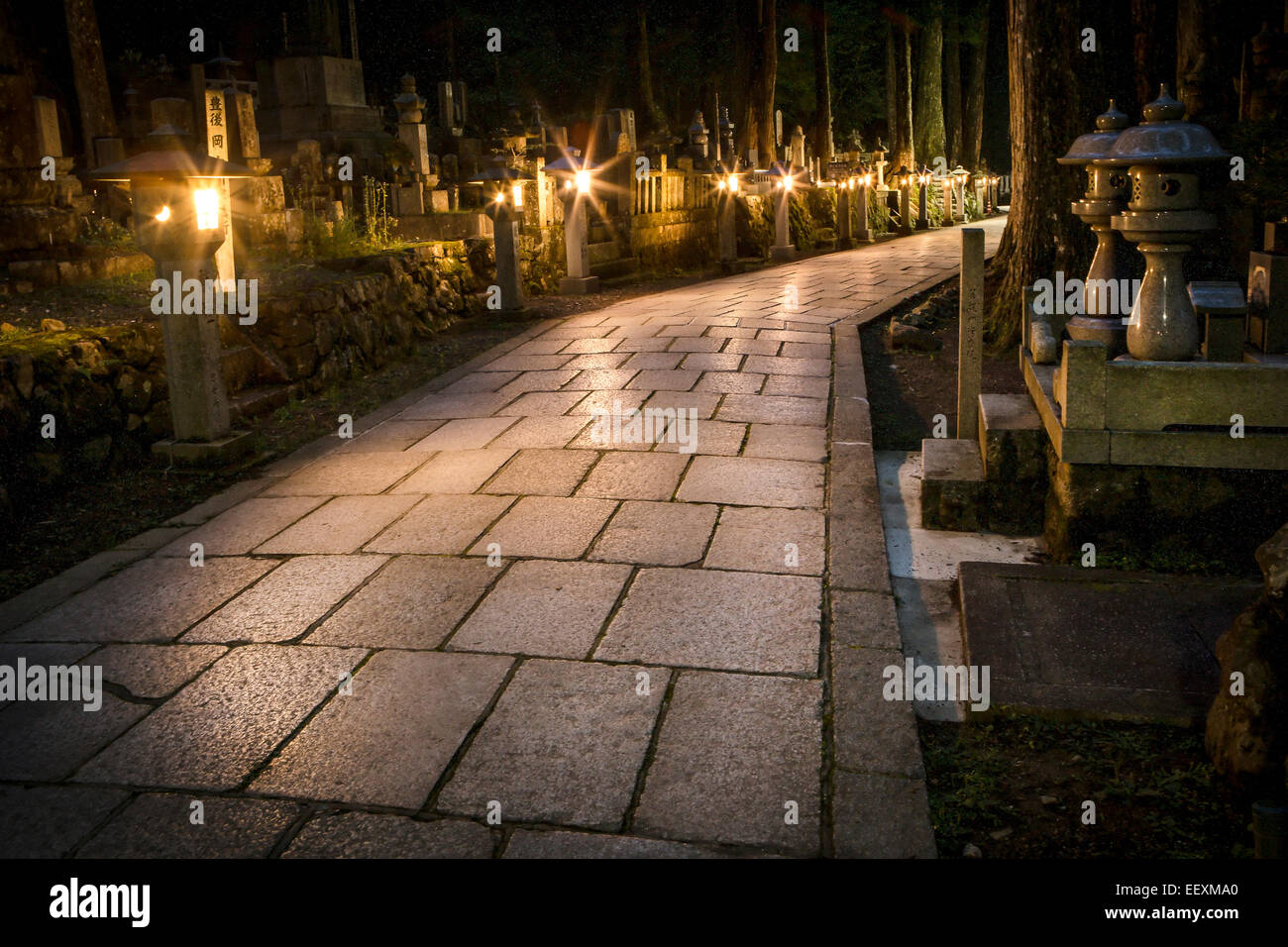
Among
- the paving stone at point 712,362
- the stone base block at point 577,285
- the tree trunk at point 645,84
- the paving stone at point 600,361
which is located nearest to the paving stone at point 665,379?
the paving stone at point 712,362

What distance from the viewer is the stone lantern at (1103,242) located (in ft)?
14.9

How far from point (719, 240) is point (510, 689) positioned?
13.1 meters

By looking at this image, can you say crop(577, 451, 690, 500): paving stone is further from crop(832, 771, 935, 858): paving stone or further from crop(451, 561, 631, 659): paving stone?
crop(832, 771, 935, 858): paving stone

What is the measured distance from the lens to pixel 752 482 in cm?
511

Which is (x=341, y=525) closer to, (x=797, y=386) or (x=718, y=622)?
(x=718, y=622)

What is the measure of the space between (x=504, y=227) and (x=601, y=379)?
370 centimetres

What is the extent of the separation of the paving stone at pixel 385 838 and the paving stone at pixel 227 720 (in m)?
0.38

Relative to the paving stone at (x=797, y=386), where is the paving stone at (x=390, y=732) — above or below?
below

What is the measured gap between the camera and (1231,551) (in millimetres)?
3895

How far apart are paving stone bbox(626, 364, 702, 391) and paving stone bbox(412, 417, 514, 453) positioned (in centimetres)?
117

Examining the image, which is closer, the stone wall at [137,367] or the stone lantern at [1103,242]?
the stone lantern at [1103,242]

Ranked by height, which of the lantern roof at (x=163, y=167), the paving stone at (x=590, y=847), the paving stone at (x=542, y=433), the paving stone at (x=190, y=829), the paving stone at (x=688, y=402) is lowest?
the paving stone at (x=590, y=847)

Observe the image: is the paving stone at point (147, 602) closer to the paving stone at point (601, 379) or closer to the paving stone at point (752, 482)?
the paving stone at point (752, 482)

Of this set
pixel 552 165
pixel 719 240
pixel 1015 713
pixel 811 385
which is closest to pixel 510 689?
pixel 1015 713
